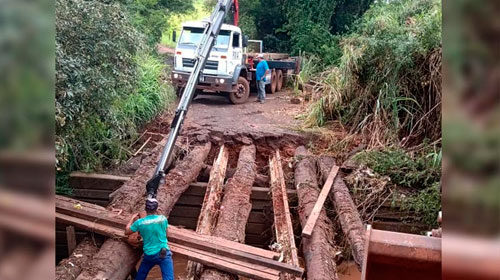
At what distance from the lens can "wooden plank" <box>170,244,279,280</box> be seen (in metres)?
5.20

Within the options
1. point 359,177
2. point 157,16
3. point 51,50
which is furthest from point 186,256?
point 157,16

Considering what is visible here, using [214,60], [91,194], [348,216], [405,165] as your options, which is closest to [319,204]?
[348,216]

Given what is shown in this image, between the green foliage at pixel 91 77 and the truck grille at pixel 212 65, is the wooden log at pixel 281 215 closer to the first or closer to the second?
the green foliage at pixel 91 77

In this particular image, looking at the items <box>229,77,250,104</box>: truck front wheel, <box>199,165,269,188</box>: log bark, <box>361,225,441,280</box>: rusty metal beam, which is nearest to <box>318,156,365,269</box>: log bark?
<box>199,165,269,188</box>: log bark

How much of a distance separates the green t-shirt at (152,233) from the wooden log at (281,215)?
4.93 feet

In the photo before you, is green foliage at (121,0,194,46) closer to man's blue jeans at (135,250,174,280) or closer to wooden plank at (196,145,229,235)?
Answer: wooden plank at (196,145,229,235)

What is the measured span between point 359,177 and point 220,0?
4436 mm

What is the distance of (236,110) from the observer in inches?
533

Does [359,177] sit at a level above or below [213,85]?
below

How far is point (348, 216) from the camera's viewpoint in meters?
6.86

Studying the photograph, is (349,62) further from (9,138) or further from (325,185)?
(9,138)

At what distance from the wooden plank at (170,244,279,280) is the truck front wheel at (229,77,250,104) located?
9409 mm

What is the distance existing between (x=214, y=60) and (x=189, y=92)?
644cm

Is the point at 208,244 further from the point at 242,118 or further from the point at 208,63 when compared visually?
the point at 208,63
